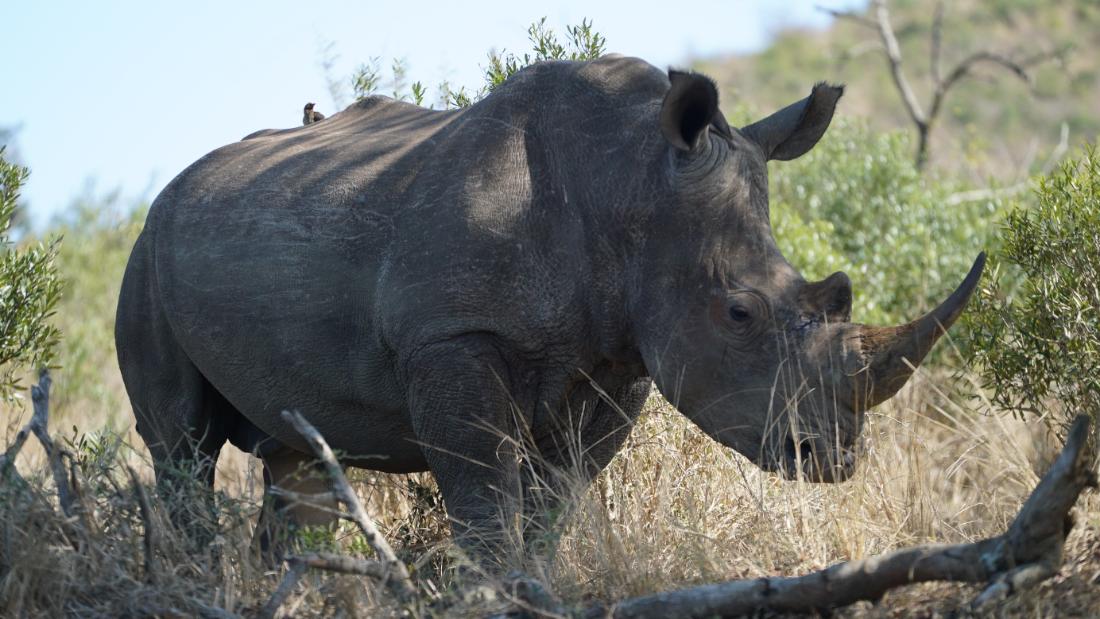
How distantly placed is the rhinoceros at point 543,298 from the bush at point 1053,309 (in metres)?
1.40

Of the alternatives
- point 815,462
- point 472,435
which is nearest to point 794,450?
point 815,462

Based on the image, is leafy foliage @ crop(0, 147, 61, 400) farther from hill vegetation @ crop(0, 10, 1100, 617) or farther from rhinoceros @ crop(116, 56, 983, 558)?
rhinoceros @ crop(116, 56, 983, 558)

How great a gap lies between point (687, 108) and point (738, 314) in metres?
0.72

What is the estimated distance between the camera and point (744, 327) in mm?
4613

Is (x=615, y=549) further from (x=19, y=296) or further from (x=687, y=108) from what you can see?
(x=19, y=296)

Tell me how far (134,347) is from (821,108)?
319cm

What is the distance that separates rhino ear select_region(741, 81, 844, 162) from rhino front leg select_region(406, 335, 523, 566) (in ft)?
4.47

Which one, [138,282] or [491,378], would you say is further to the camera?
[138,282]

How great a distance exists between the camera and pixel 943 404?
28.6 ft

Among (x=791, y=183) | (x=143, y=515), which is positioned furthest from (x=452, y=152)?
(x=791, y=183)

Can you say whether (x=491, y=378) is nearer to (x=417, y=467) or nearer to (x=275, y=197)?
(x=417, y=467)

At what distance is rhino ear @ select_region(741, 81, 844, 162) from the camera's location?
5215mm

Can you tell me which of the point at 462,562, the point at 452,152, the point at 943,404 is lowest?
the point at 943,404

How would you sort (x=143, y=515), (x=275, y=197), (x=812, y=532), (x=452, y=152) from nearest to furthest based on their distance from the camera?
(x=143, y=515)
(x=812, y=532)
(x=452, y=152)
(x=275, y=197)
